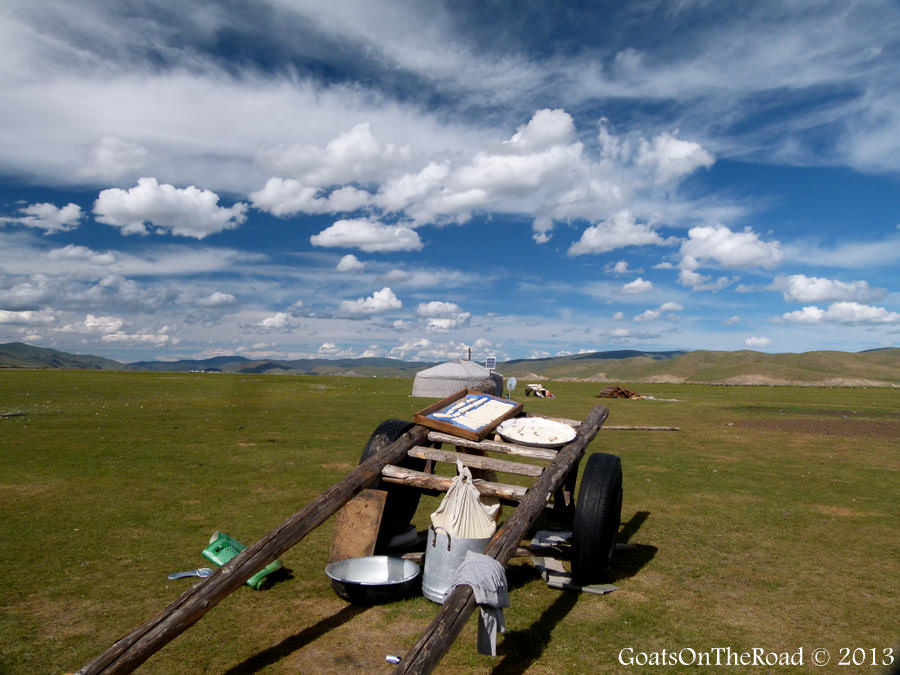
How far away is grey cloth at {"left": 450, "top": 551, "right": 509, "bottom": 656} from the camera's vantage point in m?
3.76

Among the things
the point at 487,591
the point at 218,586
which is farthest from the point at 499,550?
the point at 218,586

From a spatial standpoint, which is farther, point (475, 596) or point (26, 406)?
point (26, 406)

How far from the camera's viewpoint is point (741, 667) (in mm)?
4695

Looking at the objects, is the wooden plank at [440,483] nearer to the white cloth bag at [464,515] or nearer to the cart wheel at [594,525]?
the white cloth bag at [464,515]

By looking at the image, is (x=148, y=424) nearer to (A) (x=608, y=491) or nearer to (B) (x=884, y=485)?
(A) (x=608, y=491)

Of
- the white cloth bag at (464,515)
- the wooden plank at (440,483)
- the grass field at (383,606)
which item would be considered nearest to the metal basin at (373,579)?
the grass field at (383,606)

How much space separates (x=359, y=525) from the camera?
6.14 meters

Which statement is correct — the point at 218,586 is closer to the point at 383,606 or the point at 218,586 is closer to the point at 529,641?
the point at 383,606

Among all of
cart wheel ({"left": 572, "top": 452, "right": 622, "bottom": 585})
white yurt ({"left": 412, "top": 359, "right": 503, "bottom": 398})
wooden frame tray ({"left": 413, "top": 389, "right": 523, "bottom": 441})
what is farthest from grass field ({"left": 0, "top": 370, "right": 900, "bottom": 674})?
white yurt ({"left": 412, "top": 359, "right": 503, "bottom": 398})

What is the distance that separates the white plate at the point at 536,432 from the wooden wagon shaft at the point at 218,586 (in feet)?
6.27

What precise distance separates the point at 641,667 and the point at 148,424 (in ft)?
66.2

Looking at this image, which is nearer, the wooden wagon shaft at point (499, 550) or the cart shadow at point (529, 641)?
the wooden wagon shaft at point (499, 550)

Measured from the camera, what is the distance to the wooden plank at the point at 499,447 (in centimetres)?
671

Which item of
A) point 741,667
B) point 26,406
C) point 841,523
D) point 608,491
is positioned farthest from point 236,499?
point 26,406
